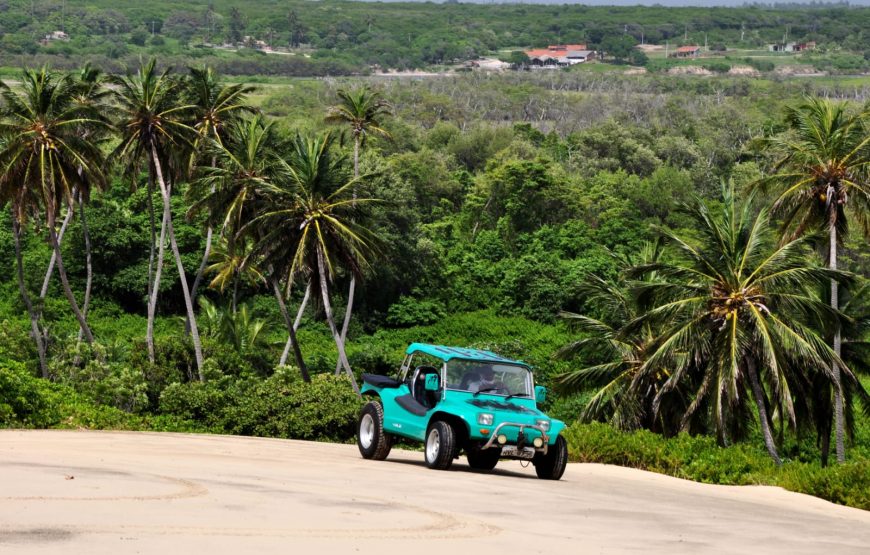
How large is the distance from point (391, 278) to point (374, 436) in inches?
2062

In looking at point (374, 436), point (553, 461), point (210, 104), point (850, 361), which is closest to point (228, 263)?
point (210, 104)

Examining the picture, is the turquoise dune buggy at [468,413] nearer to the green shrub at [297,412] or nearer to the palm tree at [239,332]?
the green shrub at [297,412]

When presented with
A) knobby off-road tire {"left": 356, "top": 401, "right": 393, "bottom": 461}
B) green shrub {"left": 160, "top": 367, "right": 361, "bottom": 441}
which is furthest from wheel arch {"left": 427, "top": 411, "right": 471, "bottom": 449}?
green shrub {"left": 160, "top": 367, "right": 361, "bottom": 441}

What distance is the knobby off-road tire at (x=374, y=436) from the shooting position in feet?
63.7

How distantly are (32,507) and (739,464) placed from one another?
47.1 feet

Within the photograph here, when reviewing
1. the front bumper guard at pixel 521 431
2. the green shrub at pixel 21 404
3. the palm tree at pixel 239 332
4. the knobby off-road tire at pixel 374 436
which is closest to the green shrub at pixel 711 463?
the front bumper guard at pixel 521 431

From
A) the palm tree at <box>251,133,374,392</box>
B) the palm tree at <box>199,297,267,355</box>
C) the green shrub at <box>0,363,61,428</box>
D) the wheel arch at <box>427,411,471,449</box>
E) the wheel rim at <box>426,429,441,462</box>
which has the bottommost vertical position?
the palm tree at <box>199,297,267,355</box>

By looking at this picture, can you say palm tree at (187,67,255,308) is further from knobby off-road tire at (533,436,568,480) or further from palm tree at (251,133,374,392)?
knobby off-road tire at (533,436,568,480)

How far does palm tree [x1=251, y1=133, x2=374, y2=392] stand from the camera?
41.5m

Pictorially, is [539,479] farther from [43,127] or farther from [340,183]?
[43,127]

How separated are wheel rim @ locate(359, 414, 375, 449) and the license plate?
2.54 metres

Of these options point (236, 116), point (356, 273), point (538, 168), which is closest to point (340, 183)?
point (356, 273)

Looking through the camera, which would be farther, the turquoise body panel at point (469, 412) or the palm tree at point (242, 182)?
the palm tree at point (242, 182)

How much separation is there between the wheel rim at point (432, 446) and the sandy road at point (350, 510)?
0.37 metres
